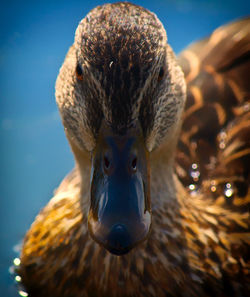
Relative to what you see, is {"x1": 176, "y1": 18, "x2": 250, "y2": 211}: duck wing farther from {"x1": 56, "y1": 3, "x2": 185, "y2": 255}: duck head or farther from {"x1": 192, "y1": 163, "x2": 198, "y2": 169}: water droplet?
{"x1": 56, "y1": 3, "x2": 185, "y2": 255}: duck head

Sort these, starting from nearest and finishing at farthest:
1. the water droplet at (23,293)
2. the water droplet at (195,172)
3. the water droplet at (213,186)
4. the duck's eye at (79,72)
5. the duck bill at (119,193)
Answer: the duck bill at (119,193) → the duck's eye at (79,72) → the water droplet at (23,293) → the water droplet at (213,186) → the water droplet at (195,172)

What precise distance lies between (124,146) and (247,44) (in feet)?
3.81

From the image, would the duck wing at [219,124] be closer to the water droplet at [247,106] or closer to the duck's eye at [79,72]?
the water droplet at [247,106]

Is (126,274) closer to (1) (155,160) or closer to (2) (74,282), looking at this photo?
(2) (74,282)

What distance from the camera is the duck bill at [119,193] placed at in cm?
85

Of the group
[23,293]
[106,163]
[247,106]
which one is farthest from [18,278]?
[247,106]

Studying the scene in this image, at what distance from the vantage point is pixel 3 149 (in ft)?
8.59

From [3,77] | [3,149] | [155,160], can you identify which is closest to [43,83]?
[3,77]

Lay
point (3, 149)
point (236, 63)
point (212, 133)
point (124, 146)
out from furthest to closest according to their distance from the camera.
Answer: point (3, 149) → point (236, 63) → point (212, 133) → point (124, 146)

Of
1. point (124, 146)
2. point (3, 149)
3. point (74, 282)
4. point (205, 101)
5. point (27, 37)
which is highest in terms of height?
point (27, 37)

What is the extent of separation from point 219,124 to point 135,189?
0.89 m

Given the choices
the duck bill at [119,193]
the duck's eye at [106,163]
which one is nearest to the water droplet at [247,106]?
the duck bill at [119,193]

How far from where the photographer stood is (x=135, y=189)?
0.90 meters

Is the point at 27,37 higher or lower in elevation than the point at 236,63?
higher
